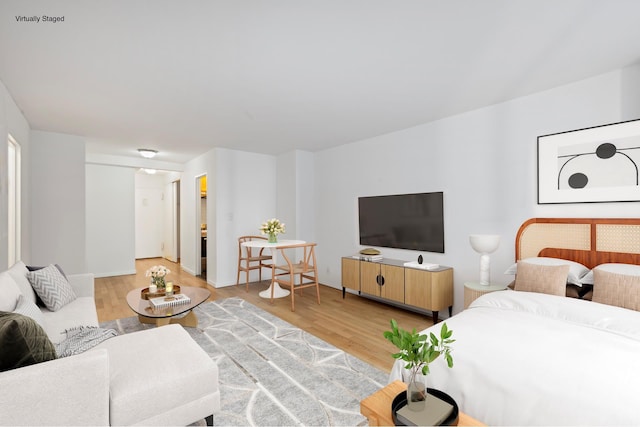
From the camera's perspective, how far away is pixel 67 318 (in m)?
2.43

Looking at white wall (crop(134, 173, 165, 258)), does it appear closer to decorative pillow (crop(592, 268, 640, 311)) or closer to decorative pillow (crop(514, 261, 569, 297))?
decorative pillow (crop(514, 261, 569, 297))

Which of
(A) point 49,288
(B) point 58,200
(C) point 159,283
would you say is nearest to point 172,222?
(B) point 58,200

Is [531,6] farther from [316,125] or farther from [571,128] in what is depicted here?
[316,125]

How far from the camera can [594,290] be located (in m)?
2.26

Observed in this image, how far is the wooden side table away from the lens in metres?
1.21

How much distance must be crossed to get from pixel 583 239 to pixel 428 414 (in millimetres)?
A: 2520

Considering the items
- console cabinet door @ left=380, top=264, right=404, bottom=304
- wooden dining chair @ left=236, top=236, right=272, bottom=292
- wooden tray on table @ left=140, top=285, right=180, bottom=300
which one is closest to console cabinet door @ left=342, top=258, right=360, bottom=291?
console cabinet door @ left=380, top=264, right=404, bottom=304

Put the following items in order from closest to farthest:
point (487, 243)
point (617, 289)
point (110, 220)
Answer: point (617, 289) → point (487, 243) → point (110, 220)

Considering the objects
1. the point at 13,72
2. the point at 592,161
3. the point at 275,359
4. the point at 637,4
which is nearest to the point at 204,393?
the point at 275,359

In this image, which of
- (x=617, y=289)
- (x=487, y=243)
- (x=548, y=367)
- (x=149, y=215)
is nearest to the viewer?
(x=548, y=367)

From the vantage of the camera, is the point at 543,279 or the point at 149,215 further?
the point at 149,215

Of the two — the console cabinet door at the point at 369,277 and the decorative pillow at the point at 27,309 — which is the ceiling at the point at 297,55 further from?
the console cabinet door at the point at 369,277

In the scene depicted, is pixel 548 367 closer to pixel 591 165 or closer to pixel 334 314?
pixel 591 165

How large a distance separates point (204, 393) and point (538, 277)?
8.59ft
